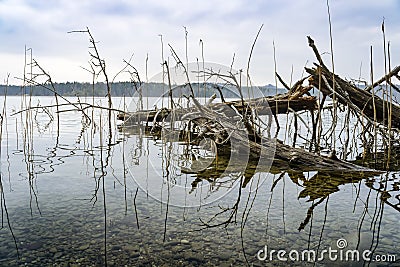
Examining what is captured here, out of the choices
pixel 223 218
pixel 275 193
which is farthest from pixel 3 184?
pixel 275 193

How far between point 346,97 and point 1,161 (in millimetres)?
5003

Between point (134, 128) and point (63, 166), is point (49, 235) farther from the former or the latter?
point (134, 128)

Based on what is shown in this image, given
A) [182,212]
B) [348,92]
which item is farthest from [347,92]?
[182,212]

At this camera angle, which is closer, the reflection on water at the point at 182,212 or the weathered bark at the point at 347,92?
the reflection on water at the point at 182,212

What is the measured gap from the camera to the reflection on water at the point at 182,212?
2.20 m
